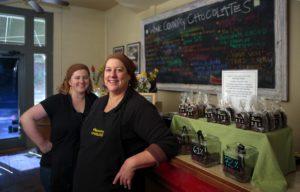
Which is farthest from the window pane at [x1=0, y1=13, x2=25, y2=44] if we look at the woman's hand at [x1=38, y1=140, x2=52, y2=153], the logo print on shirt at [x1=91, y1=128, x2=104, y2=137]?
the logo print on shirt at [x1=91, y1=128, x2=104, y2=137]

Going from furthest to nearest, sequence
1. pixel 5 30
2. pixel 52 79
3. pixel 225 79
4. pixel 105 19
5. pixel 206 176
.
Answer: pixel 105 19 → pixel 52 79 → pixel 5 30 → pixel 225 79 → pixel 206 176

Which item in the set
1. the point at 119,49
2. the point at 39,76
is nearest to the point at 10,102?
the point at 39,76

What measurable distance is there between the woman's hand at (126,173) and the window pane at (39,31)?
13.1 feet

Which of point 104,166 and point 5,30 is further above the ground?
point 5,30

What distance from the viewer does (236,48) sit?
2277mm

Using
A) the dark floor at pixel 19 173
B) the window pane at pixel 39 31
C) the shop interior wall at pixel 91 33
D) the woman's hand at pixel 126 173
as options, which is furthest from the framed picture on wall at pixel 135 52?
the woman's hand at pixel 126 173

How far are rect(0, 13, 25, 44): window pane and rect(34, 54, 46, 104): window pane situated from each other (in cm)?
39

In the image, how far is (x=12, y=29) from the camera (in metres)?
4.30

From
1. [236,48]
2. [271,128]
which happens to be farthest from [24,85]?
[271,128]

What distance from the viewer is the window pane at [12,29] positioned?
13.8 feet

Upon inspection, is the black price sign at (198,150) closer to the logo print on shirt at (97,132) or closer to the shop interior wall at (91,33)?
the logo print on shirt at (97,132)

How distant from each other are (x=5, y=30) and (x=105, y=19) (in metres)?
1.80

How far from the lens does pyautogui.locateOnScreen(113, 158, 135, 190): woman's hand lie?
1.16m

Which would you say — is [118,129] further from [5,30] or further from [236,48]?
[5,30]
